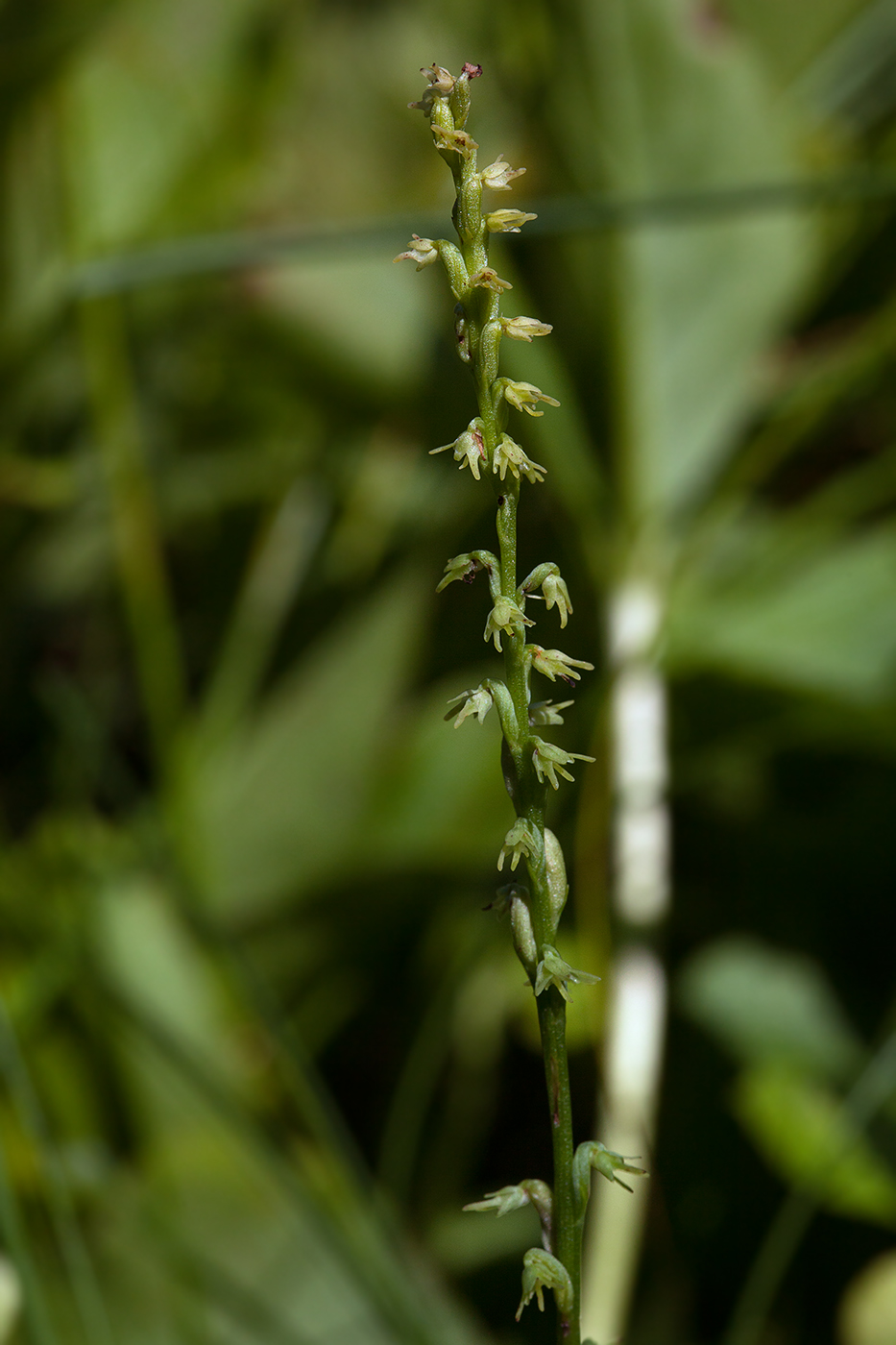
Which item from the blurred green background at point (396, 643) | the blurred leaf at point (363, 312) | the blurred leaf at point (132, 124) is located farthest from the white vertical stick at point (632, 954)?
the blurred leaf at point (132, 124)

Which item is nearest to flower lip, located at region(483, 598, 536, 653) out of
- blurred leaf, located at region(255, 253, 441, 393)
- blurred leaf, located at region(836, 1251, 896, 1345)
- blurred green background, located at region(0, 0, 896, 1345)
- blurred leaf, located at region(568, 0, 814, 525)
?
blurred green background, located at region(0, 0, 896, 1345)

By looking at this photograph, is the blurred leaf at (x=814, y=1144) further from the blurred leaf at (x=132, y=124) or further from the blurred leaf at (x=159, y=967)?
the blurred leaf at (x=132, y=124)

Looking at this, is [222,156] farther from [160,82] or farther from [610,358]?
[610,358]

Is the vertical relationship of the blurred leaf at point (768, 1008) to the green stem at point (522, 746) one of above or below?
below

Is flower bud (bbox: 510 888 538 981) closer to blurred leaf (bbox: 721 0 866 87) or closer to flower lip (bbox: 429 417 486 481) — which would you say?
flower lip (bbox: 429 417 486 481)

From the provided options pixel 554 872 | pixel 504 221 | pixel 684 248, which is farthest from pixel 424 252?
pixel 684 248

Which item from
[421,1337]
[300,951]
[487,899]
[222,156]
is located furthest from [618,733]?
[222,156]
